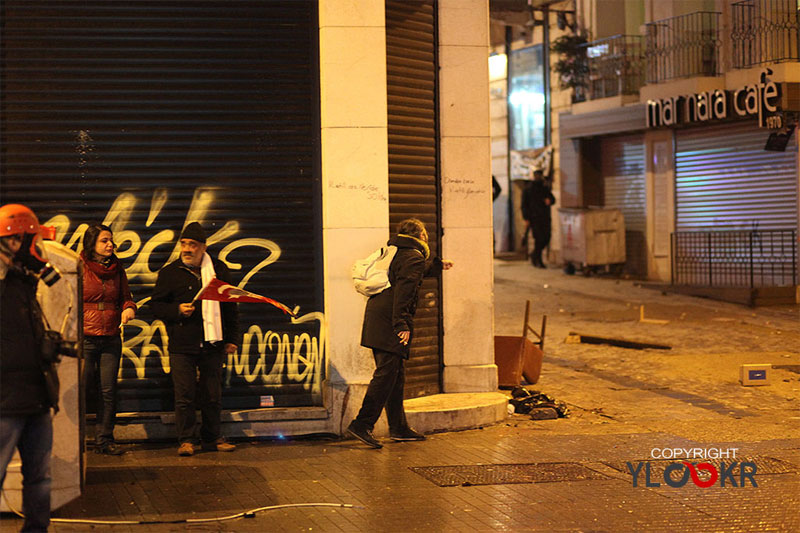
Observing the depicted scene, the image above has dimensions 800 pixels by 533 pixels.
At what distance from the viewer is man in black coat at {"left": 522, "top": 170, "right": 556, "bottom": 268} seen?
26.3 meters

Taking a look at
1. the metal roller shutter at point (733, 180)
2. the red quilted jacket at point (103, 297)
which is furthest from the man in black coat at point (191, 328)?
the metal roller shutter at point (733, 180)

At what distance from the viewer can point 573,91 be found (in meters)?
27.4

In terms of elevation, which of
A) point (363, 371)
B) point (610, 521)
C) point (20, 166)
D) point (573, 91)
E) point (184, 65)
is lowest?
point (610, 521)

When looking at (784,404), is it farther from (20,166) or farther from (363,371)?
(20,166)

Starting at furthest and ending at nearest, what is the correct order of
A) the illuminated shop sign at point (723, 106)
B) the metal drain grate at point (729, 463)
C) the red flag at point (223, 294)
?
the illuminated shop sign at point (723, 106) → the red flag at point (223, 294) → the metal drain grate at point (729, 463)

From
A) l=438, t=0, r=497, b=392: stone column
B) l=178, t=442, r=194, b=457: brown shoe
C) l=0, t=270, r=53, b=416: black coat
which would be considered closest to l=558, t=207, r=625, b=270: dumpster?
l=438, t=0, r=497, b=392: stone column

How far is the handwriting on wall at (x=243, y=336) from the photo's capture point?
30.1 ft

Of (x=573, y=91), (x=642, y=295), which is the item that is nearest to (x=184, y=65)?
(x=642, y=295)

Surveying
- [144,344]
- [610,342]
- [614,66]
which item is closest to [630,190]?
[614,66]

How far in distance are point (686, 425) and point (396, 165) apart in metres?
3.52

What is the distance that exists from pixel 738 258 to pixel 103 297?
16037 millimetres

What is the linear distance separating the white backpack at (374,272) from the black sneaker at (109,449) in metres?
2.32

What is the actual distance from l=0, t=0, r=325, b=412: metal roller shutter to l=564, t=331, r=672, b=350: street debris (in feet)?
22.3

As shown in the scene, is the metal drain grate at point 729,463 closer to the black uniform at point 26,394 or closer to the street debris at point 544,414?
the street debris at point 544,414
